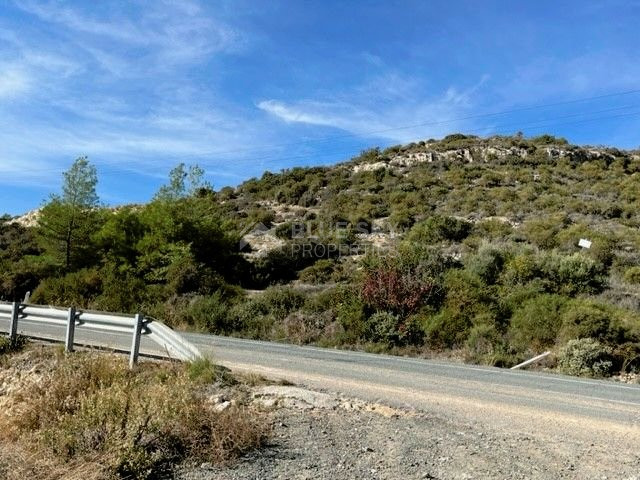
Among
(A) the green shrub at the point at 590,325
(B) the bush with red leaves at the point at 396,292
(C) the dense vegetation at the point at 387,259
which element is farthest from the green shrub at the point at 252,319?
(A) the green shrub at the point at 590,325

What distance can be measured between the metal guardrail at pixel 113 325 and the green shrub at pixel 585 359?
1026 cm

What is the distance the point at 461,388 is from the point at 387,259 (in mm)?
13678

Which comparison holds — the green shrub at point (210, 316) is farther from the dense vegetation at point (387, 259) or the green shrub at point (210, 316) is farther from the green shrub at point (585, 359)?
the green shrub at point (585, 359)

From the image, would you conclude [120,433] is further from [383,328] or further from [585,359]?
[383,328]

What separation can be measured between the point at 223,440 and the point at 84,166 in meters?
31.3

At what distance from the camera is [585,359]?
15.2 meters

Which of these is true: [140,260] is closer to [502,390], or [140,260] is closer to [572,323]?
[572,323]

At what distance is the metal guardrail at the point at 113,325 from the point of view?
32.3 ft

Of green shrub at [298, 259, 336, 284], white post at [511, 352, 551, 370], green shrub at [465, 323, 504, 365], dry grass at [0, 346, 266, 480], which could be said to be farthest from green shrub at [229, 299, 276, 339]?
dry grass at [0, 346, 266, 480]

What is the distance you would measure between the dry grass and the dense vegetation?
38.6ft

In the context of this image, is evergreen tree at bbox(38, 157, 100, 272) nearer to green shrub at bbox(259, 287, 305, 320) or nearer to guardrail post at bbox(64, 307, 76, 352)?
green shrub at bbox(259, 287, 305, 320)

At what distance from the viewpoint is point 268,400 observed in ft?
25.9

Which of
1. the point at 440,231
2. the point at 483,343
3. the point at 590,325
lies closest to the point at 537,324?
the point at 590,325

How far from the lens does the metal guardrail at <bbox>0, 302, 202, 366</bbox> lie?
32.3 ft
